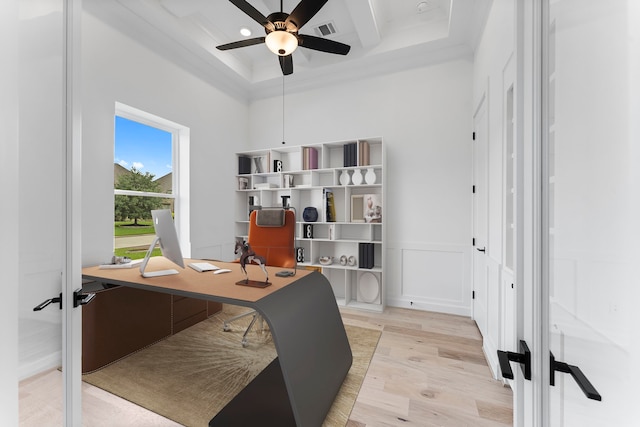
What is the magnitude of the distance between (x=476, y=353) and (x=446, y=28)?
11.6 feet

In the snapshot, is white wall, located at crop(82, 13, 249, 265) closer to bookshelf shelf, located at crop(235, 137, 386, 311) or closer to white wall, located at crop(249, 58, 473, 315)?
bookshelf shelf, located at crop(235, 137, 386, 311)

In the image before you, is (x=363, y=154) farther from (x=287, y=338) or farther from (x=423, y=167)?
(x=287, y=338)

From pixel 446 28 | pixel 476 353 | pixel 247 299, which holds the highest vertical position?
pixel 446 28

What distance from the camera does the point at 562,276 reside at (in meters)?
0.59

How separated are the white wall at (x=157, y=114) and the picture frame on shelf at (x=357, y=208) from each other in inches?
79.9

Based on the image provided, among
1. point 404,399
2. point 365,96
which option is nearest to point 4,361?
point 404,399

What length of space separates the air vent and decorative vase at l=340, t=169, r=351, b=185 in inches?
70.0

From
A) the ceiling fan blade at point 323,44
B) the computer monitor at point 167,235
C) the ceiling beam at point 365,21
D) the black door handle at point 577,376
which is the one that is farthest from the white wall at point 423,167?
the black door handle at point 577,376

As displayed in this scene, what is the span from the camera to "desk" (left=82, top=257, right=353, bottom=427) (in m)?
1.38

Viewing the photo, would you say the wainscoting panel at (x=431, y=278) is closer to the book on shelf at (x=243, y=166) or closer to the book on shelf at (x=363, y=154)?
the book on shelf at (x=363, y=154)

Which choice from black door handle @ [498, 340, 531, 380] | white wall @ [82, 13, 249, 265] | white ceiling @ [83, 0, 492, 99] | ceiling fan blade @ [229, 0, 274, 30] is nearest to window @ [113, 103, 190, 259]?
white wall @ [82, 13, 249, 265]

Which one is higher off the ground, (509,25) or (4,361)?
(509,25)

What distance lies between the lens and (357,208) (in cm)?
364

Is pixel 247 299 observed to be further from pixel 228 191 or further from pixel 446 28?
pixel 446 28
